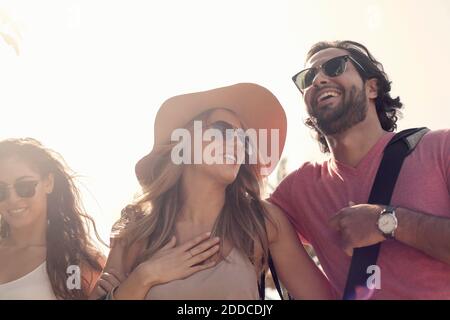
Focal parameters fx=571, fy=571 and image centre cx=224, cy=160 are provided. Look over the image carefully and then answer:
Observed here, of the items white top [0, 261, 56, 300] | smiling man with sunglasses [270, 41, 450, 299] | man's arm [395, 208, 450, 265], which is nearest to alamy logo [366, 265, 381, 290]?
smiling man with sunglasses [270, 41, 450, 299]

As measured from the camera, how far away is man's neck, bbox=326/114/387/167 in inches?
186

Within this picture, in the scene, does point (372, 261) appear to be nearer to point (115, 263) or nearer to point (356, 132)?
point (356, 132)

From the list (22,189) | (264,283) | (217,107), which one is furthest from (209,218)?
(22,189)

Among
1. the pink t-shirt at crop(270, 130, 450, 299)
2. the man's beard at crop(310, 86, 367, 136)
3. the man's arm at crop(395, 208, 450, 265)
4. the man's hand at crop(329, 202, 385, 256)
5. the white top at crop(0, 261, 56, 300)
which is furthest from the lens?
the man's beard at crop(310, 86, 367, 136)

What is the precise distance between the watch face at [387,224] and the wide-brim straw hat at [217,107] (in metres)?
1.44

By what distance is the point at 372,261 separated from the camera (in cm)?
403

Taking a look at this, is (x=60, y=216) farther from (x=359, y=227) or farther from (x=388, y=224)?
(x=388, y=224)

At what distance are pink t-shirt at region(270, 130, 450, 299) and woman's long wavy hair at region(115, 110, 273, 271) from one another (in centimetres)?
39

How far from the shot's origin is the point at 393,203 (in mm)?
4164

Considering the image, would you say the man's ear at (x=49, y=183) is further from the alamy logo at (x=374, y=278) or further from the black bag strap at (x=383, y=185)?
the alamy logo at (x=374, y=278)

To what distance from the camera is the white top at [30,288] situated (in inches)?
172

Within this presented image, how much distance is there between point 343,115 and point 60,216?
8.56 feet

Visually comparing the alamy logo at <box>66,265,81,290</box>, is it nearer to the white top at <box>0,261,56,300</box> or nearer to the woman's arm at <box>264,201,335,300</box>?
the white top at <box>0,261,56,300</box>
